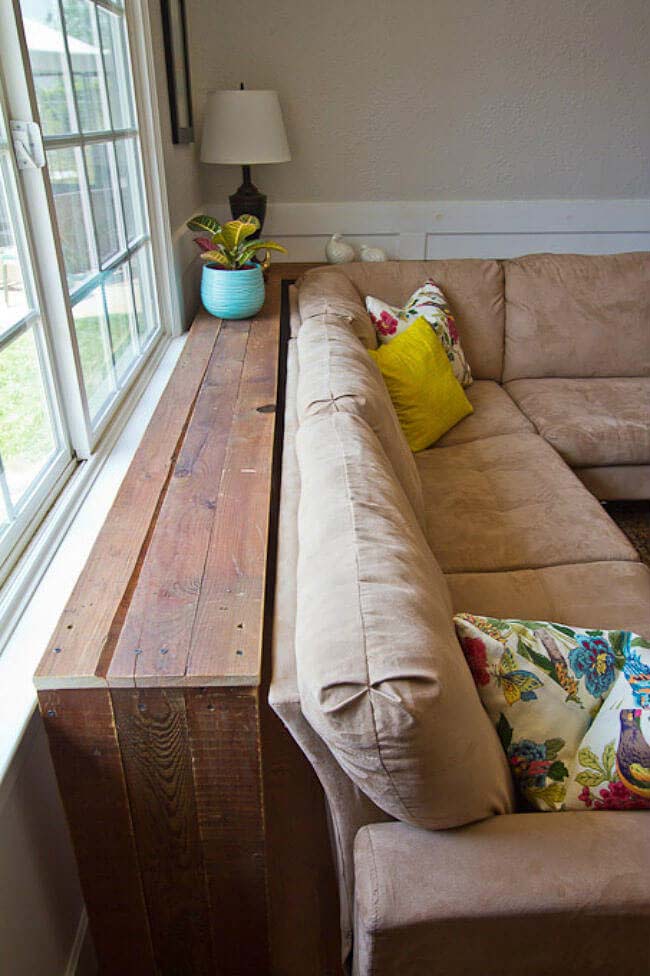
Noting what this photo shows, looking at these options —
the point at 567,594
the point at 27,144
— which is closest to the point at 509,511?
the point at 567,594

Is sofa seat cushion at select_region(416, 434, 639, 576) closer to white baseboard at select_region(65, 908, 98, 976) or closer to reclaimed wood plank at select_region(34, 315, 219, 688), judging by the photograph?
reclaimed wood plank at select_region(34, 315, 219, 688)

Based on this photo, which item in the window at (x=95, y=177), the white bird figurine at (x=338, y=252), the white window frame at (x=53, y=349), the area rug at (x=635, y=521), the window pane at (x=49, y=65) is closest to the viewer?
the white window frame at (x=53, y=349)

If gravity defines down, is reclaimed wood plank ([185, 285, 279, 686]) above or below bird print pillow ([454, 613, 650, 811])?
above

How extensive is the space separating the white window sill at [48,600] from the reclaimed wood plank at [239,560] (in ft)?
0.73

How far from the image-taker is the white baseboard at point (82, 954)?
114 cm

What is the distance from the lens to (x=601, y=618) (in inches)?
57.7

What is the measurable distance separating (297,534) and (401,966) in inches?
24.0

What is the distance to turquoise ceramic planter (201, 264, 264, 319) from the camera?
7.25 feet

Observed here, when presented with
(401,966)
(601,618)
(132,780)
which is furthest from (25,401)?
(601,618)

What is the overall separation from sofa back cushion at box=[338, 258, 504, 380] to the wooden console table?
1.66 meters

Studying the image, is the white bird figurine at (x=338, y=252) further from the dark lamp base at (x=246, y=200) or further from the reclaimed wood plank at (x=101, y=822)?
the reclaimed wood plank at (x=101, y=822)

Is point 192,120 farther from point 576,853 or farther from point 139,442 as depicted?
point 576,853

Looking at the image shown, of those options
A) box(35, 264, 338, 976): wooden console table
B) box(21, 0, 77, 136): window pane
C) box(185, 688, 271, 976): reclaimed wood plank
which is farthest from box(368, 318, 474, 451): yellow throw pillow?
box(185, 688, 271, 976): reclaimed wood plank

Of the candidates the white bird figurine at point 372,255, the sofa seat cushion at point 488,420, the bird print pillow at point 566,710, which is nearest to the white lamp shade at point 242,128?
the white bird figurine at point 372,255
